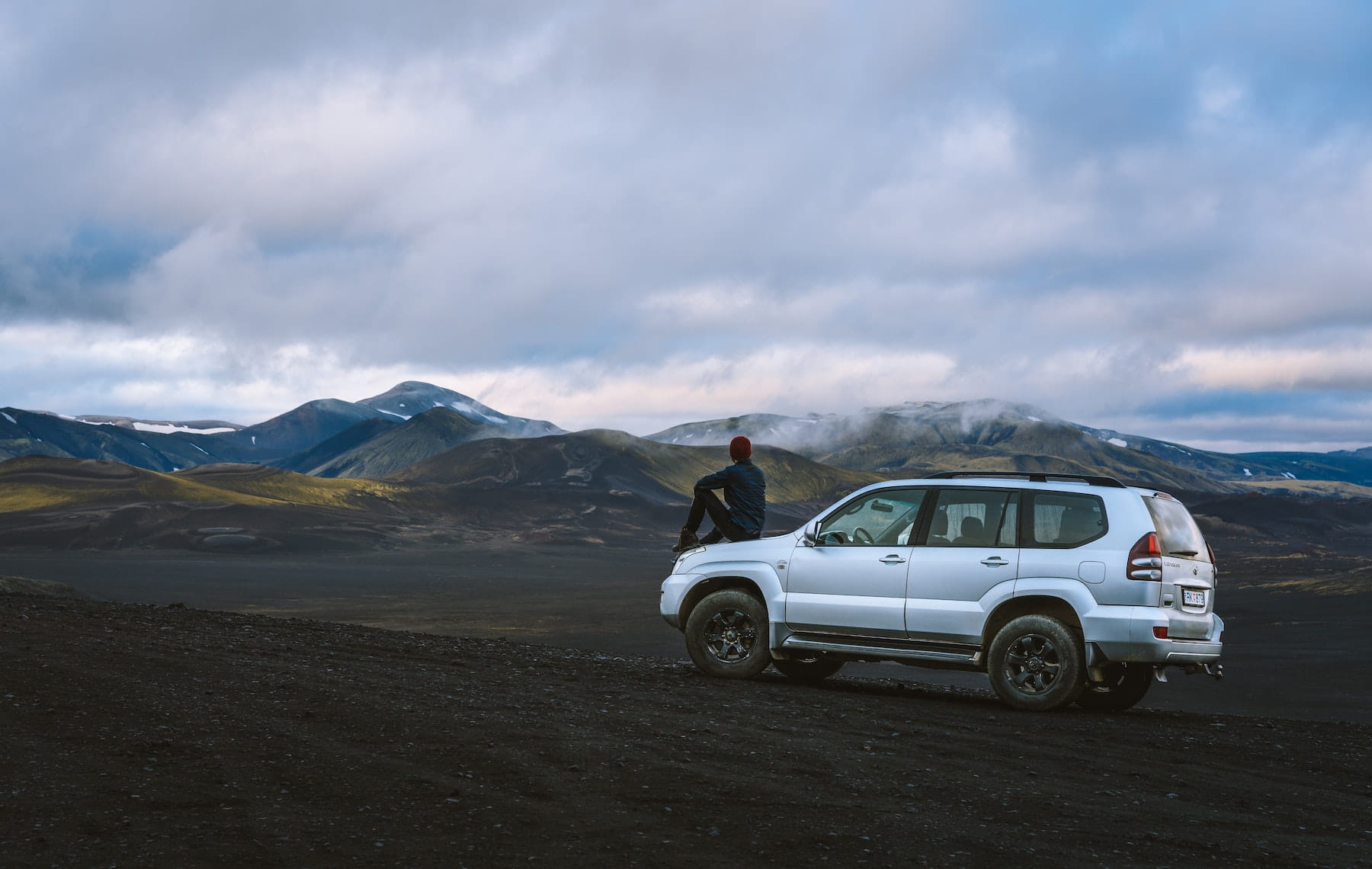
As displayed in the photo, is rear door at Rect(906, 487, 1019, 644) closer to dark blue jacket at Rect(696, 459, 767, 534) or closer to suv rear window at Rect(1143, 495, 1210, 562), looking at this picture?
suv rear window at Rect(1143, 495, 1210, 562)

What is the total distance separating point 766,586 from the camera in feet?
39.3

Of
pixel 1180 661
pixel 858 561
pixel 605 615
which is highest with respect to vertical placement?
pixel 858 561

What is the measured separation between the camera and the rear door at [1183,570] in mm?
10234

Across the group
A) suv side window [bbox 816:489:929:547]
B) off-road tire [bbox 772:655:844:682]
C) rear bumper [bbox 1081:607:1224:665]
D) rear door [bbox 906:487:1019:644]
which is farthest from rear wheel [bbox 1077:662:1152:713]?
off-road tire [bbox 772:655:844:682]

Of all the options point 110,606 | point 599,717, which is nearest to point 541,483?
point 110,606

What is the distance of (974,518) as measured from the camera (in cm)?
1108

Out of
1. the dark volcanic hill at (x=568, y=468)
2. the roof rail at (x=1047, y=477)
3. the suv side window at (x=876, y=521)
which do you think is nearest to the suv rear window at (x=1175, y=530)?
the roof rail at (x=1047, y=477)

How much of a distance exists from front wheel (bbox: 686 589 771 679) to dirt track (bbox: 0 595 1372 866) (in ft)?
1.14

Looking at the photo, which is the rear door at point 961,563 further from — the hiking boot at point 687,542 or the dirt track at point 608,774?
the hiking boot at point 687,542

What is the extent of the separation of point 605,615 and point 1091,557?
30129 millimetres

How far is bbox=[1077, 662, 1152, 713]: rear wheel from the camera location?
11000 mm

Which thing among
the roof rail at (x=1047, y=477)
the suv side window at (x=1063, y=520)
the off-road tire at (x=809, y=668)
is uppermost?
the roof rail at (x=1047, y=477)

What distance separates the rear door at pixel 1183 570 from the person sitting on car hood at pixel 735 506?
3923 mm

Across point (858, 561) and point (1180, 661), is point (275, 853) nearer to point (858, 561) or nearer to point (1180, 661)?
point (858, 561)
